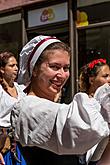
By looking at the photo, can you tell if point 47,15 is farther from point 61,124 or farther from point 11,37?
point 61,124

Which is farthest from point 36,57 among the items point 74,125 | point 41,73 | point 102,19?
point 102,19

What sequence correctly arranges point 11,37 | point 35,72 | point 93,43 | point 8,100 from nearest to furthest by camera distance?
point 35,72, point 8,100, point 93,43, point 11,37

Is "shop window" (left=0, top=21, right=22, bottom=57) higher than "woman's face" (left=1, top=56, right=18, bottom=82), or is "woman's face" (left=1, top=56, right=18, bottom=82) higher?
"shop window" (left=0, top=21, right=22, bottom=57)

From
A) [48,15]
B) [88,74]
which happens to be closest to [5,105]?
[88,74]

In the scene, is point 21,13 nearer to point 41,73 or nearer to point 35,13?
point 35,13

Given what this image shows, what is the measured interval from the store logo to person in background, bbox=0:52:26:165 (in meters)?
3.24

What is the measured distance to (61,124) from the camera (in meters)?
1.86

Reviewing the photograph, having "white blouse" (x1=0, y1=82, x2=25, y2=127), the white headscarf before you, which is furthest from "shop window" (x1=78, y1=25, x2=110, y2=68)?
the white headscarf

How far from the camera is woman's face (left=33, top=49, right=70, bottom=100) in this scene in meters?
2.13

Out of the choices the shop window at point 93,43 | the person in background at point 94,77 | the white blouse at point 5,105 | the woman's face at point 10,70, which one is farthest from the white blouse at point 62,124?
the shop window at point 93,43

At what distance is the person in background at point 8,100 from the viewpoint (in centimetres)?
234

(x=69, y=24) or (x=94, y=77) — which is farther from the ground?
(x=69, y=24)

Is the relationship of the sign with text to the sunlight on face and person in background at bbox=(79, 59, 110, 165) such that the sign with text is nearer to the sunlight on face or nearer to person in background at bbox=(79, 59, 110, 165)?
person in background at bbox=(79, 59, 110, 165)

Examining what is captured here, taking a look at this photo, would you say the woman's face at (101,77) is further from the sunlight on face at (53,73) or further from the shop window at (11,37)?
the shop window at (11,37)
